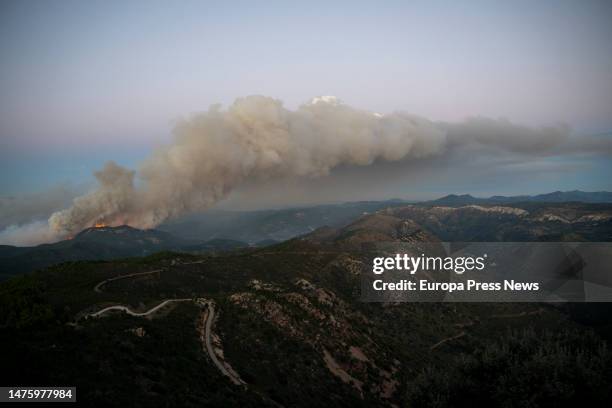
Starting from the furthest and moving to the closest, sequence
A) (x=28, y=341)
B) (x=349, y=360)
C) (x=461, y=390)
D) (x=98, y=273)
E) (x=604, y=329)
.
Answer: (x=604, y=329), (x=98, y=273), (x=349, y=360), (x=461, y=390), (x=28, y=341)

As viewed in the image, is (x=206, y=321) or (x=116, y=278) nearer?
(x=206, y=321)

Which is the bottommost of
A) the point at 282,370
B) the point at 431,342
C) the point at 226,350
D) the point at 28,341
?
the point at 431,342

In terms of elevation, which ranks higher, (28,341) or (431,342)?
(28,341)

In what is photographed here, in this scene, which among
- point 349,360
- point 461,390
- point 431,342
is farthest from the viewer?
point 431,342

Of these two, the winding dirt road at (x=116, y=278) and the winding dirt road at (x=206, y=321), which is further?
the winding dirt road at (x=116, y=278)

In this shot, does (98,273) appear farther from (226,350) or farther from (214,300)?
(226,350)

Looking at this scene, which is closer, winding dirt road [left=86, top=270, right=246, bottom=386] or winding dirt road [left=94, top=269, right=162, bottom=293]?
winding dirt road [left=86, top=270, right=246, bottom=386]

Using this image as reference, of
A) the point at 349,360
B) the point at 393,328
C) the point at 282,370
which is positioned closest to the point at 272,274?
the point at 393,328

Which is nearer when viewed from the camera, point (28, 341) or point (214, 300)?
point (28, 341)

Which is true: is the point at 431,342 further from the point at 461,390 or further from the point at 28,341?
the point at 28,341

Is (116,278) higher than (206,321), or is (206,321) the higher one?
(116,278)
